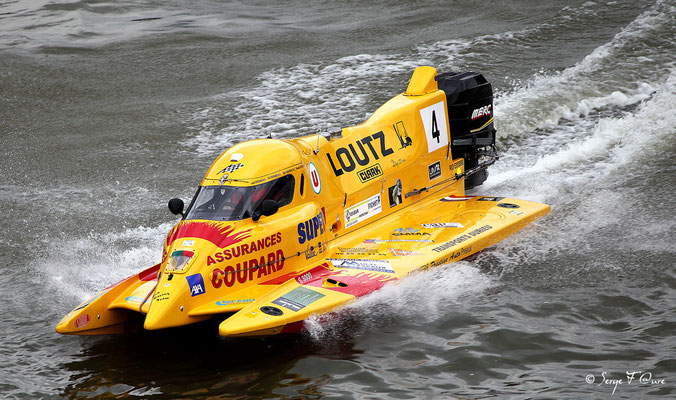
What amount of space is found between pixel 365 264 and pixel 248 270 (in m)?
1.28

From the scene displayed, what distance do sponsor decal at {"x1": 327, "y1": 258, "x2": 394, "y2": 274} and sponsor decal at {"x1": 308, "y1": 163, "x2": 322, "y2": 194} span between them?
2.61 ft

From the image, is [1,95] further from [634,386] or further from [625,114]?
[634,386]

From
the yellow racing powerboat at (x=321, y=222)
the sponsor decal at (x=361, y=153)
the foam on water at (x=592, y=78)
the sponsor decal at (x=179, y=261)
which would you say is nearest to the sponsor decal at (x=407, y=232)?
the yellow racing powerboat at (x=321, y=222)

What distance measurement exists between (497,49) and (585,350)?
10.8 metres

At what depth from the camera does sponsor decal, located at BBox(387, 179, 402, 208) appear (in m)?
9.12

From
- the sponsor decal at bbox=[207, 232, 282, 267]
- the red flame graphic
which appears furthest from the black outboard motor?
the red flame graphic

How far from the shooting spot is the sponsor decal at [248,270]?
6926 millimetres

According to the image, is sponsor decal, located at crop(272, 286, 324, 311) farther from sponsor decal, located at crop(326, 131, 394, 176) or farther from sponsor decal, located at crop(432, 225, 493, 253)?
sponsor decal, located at crop(326, 131, 394, 176)

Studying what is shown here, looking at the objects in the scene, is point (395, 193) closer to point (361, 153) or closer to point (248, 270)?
point (361, 153)

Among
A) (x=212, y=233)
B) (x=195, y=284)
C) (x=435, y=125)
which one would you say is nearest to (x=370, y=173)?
(x=435, y=125)

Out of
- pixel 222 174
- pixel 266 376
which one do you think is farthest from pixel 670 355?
pixel 222 174

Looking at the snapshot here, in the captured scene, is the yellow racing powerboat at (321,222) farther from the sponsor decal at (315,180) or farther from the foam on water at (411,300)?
the foam on water at (411,300)

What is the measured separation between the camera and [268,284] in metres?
7.20

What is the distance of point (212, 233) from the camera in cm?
714
